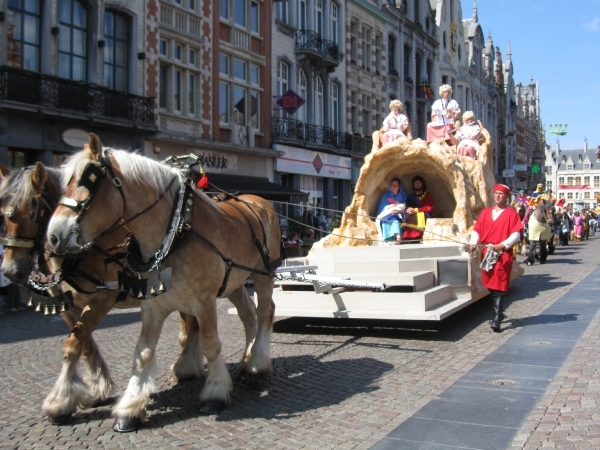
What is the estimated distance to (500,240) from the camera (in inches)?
327

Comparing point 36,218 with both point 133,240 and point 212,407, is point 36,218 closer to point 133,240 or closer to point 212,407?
point 133,240

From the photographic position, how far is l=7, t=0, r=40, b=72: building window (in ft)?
55.2

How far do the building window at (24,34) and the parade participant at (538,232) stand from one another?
14191 mm

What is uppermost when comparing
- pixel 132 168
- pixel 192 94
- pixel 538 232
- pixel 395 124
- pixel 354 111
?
pixel 354 111

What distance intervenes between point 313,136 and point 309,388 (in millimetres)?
23769

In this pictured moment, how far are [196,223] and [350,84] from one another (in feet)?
94.7

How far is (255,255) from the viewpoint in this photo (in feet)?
19.6

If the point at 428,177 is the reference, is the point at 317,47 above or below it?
above

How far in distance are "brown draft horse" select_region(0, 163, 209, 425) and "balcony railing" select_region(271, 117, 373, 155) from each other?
70.8ft

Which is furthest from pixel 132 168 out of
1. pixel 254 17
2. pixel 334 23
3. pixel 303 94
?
pixel 334 23

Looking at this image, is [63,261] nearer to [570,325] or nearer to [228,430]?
[228,430]

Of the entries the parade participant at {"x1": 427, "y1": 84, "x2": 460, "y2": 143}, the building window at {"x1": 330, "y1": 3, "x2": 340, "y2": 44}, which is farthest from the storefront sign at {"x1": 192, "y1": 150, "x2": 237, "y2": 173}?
the parade participant at {"x1": 427, "y1": 84, "x2": 460, "y2": 143}

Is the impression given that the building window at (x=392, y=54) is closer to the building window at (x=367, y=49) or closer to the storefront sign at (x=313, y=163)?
the building window at (x=367, y=49)

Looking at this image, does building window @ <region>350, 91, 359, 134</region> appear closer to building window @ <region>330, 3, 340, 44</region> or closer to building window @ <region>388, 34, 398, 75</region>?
building window @ <region>330, 3, 340, 44</region>
